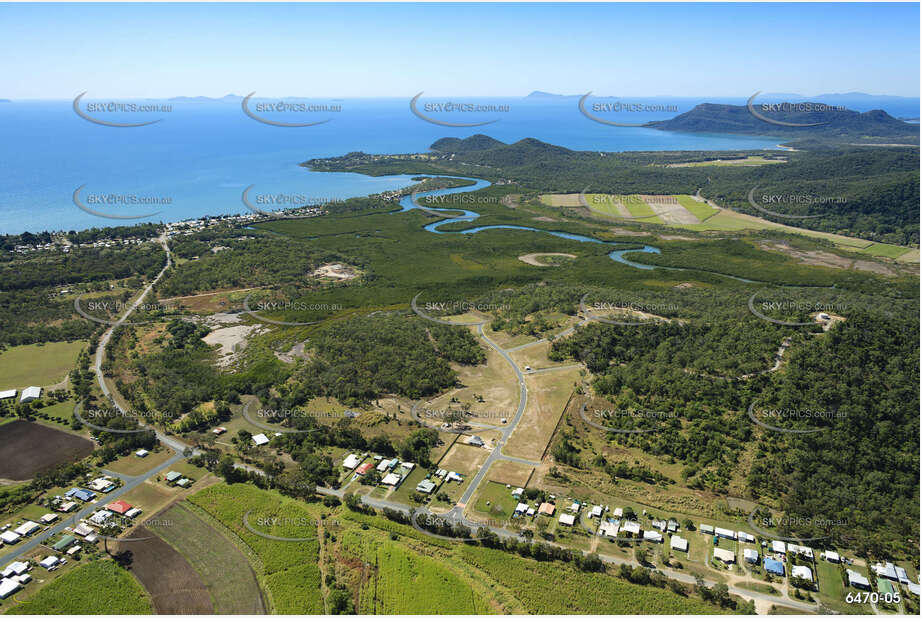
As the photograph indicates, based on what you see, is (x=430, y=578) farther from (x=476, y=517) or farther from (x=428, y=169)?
(x=428, y=169)

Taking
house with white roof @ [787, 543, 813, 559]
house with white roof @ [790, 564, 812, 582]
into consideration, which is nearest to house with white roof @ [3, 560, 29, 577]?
house with white roof @ [790, 564, 812, 582]

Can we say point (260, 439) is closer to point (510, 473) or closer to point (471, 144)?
point (510, 473)

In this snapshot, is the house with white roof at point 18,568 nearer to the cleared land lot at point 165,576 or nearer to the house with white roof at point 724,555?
the cleared land lot at point 165,576

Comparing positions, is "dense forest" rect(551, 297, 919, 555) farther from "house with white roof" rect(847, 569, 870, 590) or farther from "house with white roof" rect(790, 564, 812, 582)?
"house with white roof" rect(790, 564, 812, 582)

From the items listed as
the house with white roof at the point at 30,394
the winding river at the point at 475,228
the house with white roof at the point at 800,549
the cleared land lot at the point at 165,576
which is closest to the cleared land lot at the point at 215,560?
the cleared land lot at the point at 165,576

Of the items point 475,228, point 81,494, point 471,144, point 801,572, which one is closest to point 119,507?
point 81,494
